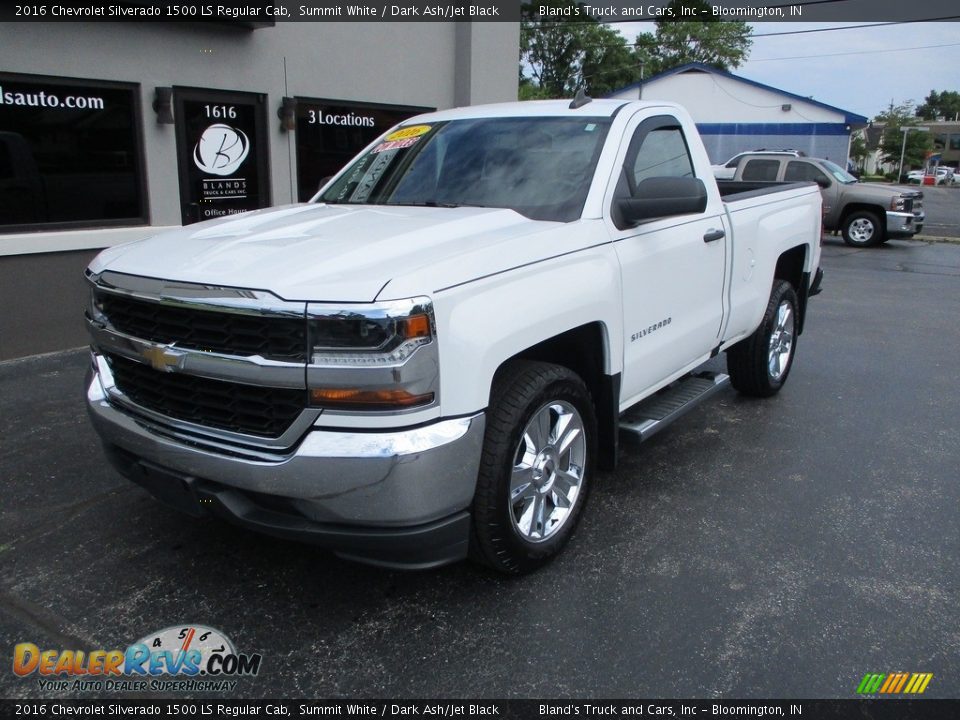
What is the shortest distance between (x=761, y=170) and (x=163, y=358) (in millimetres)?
16588

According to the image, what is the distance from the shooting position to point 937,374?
21.9 feet

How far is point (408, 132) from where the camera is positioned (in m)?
4.66

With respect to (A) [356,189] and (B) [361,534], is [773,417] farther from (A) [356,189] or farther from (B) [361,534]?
(B) [361,534]

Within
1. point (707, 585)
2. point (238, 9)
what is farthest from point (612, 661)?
point (238, 9)

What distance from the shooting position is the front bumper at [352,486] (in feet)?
8.55

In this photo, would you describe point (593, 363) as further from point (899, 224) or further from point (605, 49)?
point (605, 49)

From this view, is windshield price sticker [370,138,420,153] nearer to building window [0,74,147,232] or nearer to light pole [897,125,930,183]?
building window [0,74,147,232]

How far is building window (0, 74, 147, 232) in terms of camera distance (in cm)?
668

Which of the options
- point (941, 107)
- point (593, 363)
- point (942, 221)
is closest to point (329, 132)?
point (593, 363)

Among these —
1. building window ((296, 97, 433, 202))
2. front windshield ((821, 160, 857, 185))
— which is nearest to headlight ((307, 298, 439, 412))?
building window ((296, 97, 433, 202))

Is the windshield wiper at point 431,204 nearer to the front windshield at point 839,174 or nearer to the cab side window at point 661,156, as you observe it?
the cab side window at point 661,156

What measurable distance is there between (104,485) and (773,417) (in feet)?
13.9

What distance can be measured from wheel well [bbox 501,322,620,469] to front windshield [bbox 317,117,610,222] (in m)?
0.53

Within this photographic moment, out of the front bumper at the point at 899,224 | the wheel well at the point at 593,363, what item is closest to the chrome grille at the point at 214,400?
the wheel well at the point at 593,363
